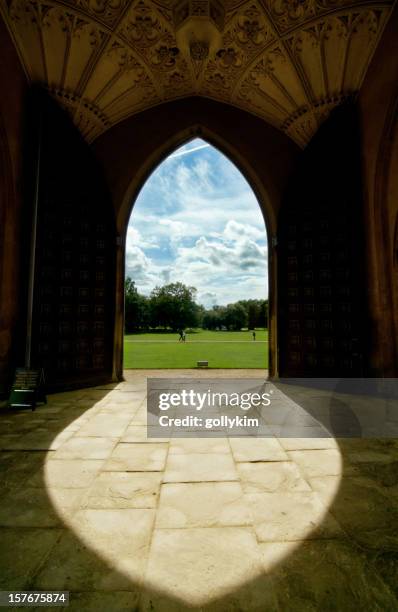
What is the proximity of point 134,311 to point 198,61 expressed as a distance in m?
51.5

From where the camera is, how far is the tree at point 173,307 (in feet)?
210

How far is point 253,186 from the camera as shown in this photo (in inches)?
327

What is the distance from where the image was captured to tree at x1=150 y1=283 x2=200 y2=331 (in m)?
64.0

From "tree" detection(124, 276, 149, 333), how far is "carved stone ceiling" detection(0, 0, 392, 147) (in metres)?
49.9

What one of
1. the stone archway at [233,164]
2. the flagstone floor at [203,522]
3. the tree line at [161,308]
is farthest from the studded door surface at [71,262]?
the tree line at [161,308]

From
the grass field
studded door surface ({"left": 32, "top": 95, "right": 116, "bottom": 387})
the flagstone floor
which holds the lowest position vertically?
the grass field

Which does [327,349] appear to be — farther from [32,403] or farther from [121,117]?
[121,117]

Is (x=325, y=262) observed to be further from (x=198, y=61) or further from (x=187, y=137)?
(x=198, y=61)

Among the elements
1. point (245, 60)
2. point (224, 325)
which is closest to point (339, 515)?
point (245, 60)

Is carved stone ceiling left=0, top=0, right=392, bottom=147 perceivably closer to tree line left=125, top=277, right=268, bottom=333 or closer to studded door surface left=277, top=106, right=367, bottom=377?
studded door surface left=277, top=106, right=367, bottom=377

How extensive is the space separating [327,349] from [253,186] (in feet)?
16.4
